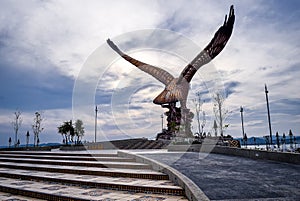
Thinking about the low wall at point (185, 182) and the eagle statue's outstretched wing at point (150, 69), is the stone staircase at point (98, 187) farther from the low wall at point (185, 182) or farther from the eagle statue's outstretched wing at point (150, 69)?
the eagle statue's outstretched wing at point (150, 69)

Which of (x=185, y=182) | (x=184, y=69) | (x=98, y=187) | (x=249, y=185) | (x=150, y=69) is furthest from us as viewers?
(x=150, y=69)

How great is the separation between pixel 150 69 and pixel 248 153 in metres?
20.1

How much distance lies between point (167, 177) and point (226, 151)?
7.28 metres

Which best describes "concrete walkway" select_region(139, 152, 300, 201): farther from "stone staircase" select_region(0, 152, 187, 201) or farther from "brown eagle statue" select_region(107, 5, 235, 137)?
"brown eagle statue" select_region(107, 5, 235, 137)

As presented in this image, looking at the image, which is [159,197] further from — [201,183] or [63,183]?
[63,183]

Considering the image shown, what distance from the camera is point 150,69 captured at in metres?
29.4

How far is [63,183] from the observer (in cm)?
682

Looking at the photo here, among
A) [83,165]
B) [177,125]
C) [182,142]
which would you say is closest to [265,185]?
[83,165]

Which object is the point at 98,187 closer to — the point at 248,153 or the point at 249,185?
the point at 249,185

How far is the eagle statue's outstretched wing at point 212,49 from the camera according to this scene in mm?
18644

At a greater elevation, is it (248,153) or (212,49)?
(212,49)

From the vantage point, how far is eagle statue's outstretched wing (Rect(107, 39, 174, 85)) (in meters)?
28.4

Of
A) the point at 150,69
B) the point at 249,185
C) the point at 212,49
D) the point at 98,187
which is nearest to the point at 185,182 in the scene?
the point at 249,185

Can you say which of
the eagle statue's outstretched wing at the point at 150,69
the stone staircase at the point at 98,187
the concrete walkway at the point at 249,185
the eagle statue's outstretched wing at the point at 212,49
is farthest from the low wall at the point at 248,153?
the eagle statue's outstretched wing at the point at 150,69
